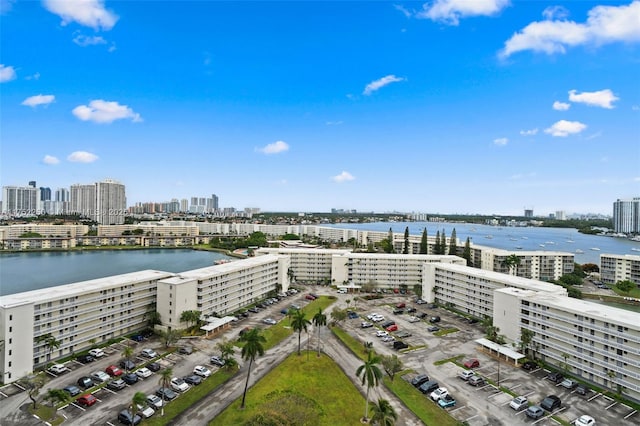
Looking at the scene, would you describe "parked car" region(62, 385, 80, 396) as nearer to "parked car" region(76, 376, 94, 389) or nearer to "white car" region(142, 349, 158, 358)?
"parked car" region(76, 376, 94, 389)

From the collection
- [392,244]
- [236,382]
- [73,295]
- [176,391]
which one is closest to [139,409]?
[176,391]

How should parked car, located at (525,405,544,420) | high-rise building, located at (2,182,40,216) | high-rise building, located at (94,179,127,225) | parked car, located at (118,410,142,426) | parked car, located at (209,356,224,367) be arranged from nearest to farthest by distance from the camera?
parked car, located at (118,410,142,426)
parked car, located at (525,405,544,420)
parked car, located at (209,356,224,367)
high-rise building, located at (94,179,127,225)
high-rise building, located at (2,182,40,216)

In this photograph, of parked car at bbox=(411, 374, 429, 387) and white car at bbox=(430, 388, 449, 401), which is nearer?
white car at bbox=(430, 388, 449, 401)


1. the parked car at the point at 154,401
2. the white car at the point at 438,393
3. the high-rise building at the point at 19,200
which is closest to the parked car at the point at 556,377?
the white car at the point at 438,393

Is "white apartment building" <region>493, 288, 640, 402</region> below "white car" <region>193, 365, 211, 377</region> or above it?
above

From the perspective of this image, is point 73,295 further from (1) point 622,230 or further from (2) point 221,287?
(1) point 622,230

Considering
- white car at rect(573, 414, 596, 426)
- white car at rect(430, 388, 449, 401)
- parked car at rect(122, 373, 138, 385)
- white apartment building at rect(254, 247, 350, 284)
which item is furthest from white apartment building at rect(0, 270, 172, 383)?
white car at rect(573, 414, 596, 426)

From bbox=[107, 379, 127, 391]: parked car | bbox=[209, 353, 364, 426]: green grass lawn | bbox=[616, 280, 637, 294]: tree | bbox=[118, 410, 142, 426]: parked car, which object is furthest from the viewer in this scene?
bbox=[616, 280, 637, 294]: tree
